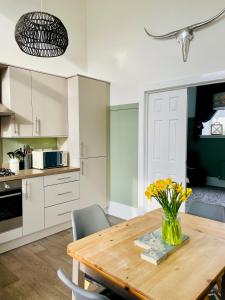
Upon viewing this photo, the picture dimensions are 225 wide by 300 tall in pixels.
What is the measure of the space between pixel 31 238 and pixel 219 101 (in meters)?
5.29

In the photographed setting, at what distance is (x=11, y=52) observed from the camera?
11.1ft

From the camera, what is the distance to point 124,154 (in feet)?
12.8

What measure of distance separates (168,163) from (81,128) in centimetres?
143

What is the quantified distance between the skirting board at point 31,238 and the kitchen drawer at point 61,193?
0.39 metres

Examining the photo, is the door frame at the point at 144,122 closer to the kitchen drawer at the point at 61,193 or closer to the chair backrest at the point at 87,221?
the kitchen drawer at the point at 61,193

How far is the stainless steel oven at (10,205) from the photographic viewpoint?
2.76m

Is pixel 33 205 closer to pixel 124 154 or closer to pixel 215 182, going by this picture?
pixel 124 154

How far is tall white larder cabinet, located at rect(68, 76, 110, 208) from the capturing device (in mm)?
3598

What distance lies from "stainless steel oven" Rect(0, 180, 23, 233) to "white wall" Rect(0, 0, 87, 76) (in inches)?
71.1

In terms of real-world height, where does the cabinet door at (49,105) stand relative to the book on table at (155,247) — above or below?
above

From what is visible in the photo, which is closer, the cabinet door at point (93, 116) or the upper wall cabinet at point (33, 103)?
the upper wall cabinet at point (33, 103)

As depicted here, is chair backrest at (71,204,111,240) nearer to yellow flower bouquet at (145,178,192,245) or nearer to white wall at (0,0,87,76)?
yellow flower bouquet at (145,178,192,245)

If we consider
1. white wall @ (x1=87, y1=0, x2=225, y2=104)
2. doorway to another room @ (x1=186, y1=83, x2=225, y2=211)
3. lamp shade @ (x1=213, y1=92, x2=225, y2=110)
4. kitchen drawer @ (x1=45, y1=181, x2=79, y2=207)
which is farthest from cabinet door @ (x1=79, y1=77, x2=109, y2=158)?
lamp shade @ (x1=213, y1=92, x2=225, y2=110)

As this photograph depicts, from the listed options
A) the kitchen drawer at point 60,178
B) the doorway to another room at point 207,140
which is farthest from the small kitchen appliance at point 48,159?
the doorway to another room at point 207,140
